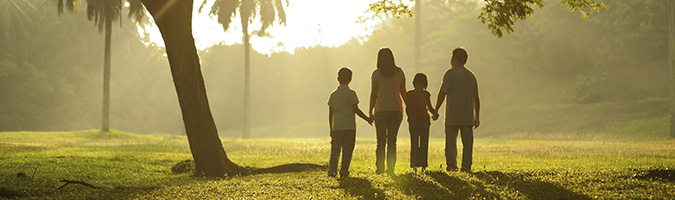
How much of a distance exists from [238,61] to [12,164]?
80728 mm

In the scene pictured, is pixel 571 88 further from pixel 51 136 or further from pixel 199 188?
pixel 199 188

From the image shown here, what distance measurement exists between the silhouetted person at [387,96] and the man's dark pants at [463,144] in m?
0.86

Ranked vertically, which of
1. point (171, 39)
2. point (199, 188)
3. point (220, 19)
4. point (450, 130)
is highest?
point (220, 19)

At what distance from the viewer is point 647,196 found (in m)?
8.02

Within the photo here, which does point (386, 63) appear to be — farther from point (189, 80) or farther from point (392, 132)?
point (189, 80)

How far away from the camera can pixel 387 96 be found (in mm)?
11078

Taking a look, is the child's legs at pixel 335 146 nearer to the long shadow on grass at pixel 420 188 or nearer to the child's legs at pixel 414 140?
the child's legs at pixel 414 140

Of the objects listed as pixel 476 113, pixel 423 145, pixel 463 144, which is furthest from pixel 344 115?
pixel 476 113

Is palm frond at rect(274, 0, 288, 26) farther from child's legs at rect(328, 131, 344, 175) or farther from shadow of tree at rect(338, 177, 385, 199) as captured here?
shadow of tree at rect(338, 177, 385, 199)

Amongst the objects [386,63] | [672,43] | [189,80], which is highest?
[672,43]

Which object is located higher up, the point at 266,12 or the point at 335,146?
the point at 266,12

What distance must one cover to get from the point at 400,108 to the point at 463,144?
1.21 metres

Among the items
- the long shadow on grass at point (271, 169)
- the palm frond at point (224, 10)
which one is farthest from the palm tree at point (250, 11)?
the long shadow on grass at point (271, 169)

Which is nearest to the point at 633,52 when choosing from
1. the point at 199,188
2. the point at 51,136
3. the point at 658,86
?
the point at 658,86
